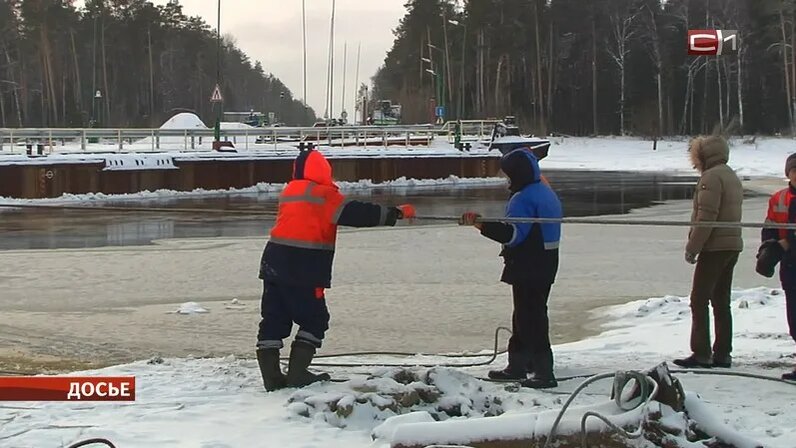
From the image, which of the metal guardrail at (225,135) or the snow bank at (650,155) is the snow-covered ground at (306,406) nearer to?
the metal guardrail at (225,135)

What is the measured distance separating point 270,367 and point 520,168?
76.9 inches

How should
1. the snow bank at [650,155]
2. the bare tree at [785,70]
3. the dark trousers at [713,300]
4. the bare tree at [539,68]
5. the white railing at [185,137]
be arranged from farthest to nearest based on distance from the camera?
1. the bare tree at [539,68]
2. the bare tree at [785,70]
3. the snow bank at [650,155]
4. the white railing at [185,137]
5. the dark trousers at [713,300]

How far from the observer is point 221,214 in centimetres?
1082

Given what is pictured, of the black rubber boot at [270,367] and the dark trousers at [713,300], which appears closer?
the black rubber boot at [270,367]

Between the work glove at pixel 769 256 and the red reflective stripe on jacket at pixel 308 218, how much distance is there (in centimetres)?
283

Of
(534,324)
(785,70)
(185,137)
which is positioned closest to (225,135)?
(185,137)

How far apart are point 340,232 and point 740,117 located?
179 ft

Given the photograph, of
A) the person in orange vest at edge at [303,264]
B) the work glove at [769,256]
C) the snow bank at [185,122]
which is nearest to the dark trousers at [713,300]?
the work glove at [769,256]

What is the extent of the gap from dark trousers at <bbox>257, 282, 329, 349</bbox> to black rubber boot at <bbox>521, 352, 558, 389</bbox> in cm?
131

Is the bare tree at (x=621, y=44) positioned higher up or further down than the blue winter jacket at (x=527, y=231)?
higher up

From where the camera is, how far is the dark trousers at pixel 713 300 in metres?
6.31

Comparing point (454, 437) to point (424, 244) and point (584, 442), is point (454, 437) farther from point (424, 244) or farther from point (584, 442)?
point (424, 244)

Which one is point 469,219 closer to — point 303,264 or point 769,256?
point 303,264

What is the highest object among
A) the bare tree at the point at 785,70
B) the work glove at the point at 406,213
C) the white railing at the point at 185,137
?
the bare tree at the point at 785,70
